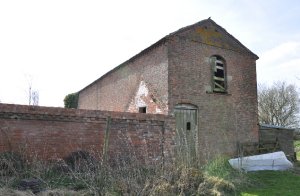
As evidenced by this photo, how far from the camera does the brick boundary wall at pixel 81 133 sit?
9094 mm

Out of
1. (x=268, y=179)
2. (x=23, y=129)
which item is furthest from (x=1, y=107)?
(x=268, y=179)

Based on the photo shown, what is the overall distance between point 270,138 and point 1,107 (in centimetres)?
1350

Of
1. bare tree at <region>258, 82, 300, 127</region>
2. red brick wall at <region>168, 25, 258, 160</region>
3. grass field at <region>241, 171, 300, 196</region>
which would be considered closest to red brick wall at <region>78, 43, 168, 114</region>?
red brick wall at <region>168, 25, 258, 160</region>

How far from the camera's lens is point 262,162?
13.9 m

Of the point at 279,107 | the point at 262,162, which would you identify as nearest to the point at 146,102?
the point at 262,162

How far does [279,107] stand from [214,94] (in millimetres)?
27903

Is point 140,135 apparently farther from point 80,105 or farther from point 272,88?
point 272,88

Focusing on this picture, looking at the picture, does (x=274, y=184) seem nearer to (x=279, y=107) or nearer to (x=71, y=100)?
(x=71, y=100)

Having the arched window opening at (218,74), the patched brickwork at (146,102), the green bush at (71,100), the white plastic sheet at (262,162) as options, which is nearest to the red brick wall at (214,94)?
the arched window opening at (218,74)

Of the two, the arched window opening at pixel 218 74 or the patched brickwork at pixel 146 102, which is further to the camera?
the arched window opening at pixel 218 74

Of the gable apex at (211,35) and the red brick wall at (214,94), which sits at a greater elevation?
the gable apex at (211,35)

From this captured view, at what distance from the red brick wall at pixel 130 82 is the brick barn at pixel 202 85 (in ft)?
0.15

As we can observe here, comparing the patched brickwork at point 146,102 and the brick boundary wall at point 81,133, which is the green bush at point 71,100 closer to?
the patched brickwork at point 146,102

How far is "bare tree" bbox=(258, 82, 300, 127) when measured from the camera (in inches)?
1533
